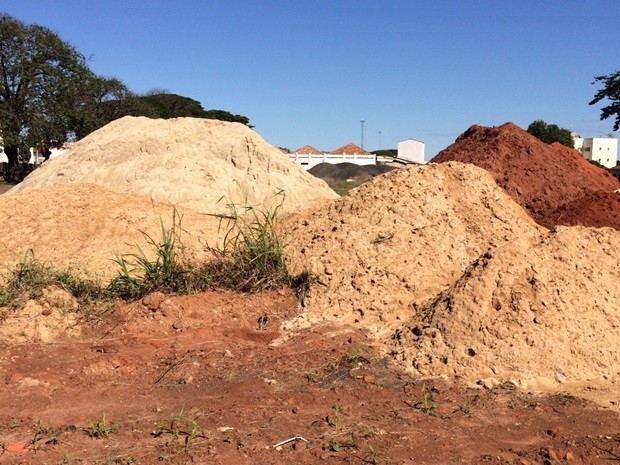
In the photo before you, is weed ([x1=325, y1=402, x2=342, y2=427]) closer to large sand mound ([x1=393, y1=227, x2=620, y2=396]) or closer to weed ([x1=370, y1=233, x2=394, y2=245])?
large sand mound ([x1=393, y1=227, x2=620, y2=396])

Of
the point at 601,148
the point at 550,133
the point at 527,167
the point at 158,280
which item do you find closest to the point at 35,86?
the point at 527,167

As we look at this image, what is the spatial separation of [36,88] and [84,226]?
22086 mm

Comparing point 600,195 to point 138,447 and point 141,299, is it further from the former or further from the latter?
point 138,447

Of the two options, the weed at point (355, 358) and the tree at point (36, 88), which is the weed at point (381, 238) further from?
the tree at point (36, 88)

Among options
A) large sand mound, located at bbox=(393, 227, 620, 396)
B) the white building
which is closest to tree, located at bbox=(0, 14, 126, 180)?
large sand mound, located at bbox=(393, 227, 620, 396)

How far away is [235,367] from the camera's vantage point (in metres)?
4.46

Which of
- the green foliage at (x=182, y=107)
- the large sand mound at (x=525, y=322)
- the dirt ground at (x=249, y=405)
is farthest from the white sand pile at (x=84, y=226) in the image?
the green foliage at (x=182, y=107)

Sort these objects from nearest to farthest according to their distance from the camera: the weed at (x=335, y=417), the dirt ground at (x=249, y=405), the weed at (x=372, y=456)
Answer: the weed at (x=372, y=456) < the dirt ground at (x=249, y=405) < the weed at (x=335, y=417)

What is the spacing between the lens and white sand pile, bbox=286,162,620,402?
435 centimetres

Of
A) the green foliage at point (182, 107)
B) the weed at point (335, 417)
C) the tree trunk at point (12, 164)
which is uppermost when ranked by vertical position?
the green foliage at point (182, 107)

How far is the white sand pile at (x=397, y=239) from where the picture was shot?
5.39 metres

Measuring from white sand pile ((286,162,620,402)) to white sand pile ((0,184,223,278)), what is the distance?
192cm

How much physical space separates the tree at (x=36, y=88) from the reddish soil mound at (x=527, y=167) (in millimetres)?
18939

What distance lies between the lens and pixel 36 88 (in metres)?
27.9
